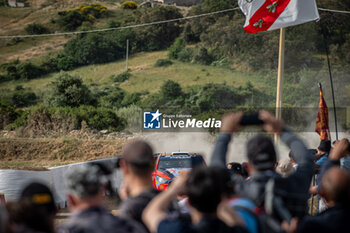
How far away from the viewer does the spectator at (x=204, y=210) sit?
283cm

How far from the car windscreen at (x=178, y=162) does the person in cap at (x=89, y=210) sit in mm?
10670

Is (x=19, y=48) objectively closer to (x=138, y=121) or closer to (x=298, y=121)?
(x=138, y=121)

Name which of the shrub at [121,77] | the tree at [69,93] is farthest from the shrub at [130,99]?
the tree at [69,93]

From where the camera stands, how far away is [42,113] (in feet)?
107

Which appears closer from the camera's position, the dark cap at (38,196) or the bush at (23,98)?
the dark cap at (38,196)

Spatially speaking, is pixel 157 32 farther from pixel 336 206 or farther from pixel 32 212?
pixel 32 212

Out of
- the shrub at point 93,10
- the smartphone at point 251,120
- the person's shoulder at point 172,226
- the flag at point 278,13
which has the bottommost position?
the shrub at point 93,10

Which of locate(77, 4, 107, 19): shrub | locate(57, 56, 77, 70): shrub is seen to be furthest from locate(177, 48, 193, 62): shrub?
locate(77, 4, 107, 19): shrub

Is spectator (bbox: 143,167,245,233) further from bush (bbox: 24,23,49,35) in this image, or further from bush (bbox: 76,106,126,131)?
bush (bbox: 24,23,49,35)

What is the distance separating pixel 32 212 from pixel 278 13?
14433 millimetres

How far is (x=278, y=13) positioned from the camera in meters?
15.9

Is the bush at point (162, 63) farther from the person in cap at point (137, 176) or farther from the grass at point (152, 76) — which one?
the person in cap at point (137, 176)

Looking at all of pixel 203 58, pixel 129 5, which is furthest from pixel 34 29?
pixel 203 58

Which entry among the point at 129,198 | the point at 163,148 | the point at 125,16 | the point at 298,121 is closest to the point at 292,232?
the point at 129,198
